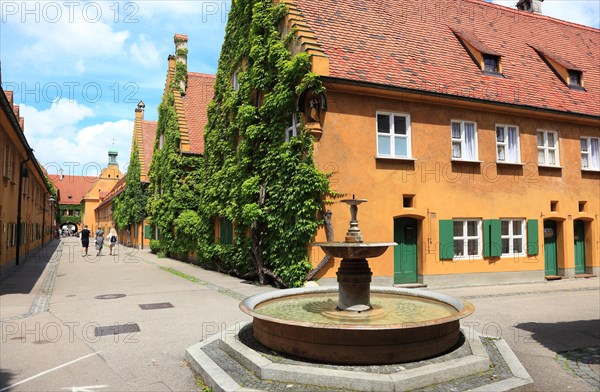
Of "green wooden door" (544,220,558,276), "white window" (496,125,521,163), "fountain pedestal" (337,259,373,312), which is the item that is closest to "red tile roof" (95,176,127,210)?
"white window" (496,125,521,163)

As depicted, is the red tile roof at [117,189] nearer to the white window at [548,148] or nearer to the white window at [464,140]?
the white window at [464,140]

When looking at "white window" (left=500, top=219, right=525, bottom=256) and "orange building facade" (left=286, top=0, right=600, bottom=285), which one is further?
"white window" (left=500, top=219, right=525, bottom=256)

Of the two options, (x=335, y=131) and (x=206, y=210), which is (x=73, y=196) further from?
(x=335, y=131)

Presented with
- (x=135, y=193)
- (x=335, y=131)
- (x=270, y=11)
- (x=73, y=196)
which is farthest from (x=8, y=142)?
(x=73, y=196)

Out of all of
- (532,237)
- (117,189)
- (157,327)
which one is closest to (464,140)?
(532,237)

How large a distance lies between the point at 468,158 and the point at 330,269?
690 centimetres

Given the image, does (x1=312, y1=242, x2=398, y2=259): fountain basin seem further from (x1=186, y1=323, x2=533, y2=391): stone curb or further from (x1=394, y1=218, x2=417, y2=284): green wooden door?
(x1=394, y1=218, x2=417, y2=284): green wooden door

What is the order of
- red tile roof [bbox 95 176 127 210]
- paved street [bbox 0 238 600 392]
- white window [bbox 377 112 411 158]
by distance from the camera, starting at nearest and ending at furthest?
paved street [bbox 0 238 600 392], white window [bbox 377 112 411 158], red tile roof [bbox 95 176 127 210]

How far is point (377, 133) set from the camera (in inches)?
603

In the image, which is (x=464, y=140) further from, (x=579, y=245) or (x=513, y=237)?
(x=579, y=245)

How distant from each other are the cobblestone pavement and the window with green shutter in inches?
557

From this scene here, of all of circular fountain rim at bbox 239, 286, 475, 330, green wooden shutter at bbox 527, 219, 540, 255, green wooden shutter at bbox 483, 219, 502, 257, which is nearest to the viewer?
circular fountain rim at bbox 239, 286, 475, 330

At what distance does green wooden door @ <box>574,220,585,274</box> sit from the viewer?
19344 mm

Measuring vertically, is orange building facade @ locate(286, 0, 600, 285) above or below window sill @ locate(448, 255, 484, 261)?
above
